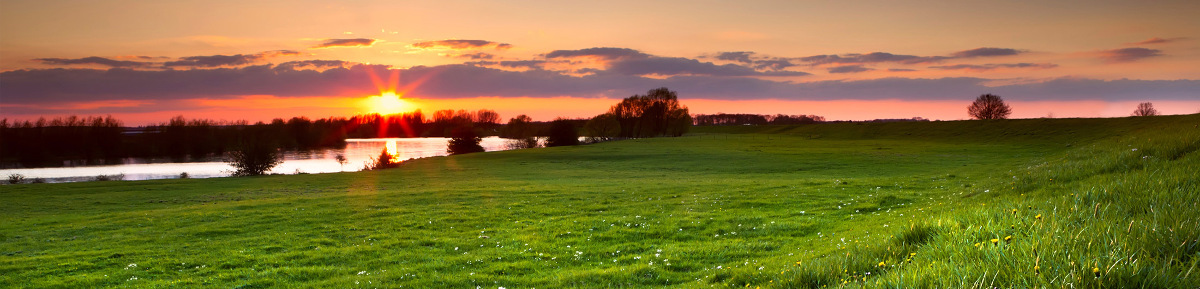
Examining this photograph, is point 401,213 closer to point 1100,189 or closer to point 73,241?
point 73,241

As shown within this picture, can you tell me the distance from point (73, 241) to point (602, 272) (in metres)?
18.7

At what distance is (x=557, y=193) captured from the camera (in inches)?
1182

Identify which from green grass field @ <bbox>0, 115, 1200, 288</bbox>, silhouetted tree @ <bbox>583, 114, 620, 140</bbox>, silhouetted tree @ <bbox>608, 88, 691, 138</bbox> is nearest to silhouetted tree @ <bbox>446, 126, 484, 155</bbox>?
silhouetted tree @ <bbox>583, 114, 620, 140</bbox>

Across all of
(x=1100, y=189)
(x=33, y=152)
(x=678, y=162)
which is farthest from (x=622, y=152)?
(x=33, y=152)

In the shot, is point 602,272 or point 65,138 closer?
point 602,272

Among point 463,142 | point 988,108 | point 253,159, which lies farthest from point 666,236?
point 988,108

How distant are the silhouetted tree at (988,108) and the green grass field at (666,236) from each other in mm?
167065

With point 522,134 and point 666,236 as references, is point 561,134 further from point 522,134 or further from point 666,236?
point 666,236

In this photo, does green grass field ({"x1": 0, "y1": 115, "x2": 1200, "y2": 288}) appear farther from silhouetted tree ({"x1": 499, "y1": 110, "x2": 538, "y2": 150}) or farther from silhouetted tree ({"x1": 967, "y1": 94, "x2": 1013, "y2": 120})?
silhouetted tree ({"x1": 967, "y1": 94, "x2": 1013, "y2": 120})

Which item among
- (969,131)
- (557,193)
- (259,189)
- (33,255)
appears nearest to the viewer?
(33,255)

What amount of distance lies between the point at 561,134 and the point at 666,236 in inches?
4657

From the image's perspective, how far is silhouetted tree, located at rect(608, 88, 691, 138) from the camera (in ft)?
554

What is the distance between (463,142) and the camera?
123 meters

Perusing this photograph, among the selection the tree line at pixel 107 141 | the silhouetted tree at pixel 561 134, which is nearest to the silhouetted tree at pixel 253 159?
the tree line at pixel 107 141
